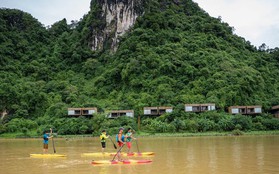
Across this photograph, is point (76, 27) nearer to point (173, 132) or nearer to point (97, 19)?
point (97, 19)

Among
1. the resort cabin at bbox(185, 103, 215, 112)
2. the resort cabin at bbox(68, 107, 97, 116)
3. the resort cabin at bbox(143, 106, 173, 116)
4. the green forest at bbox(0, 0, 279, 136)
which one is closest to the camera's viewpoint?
the green forest at bbox(0, 0, 279, 136)

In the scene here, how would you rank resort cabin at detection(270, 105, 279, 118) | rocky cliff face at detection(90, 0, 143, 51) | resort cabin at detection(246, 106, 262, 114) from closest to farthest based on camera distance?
resort cabin at detection(270, 105, 279, 118) → resort cabin at detection(246, 106, 262, 114) → rocky cliff face at detection(90, 0, 143, 51)

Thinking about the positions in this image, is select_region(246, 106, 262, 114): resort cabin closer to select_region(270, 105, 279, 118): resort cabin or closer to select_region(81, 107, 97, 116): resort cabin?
select_region(270, 105, 279, 118): resort cabin

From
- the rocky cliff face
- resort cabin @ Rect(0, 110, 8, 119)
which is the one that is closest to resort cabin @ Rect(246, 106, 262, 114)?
the rocky cliff face

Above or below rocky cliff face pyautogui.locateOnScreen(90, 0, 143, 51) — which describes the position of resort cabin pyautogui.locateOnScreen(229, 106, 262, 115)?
below

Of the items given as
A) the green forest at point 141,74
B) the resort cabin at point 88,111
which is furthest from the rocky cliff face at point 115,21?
the resort cabin at point 88,111

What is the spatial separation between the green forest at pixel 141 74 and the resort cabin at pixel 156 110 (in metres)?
1.78

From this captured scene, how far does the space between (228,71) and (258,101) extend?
31.4 feet

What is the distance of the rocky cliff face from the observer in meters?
95.8

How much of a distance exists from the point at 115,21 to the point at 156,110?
138 ft

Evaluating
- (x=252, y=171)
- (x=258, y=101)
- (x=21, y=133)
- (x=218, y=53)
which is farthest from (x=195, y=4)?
(x=252, y=171)

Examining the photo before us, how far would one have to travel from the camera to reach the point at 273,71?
83.4 metres

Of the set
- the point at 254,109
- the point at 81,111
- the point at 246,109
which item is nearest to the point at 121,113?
the point at 81,111

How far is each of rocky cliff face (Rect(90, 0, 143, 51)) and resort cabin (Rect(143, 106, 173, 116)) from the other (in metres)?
36.0
